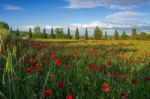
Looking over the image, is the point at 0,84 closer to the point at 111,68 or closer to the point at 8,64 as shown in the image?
the point at 8,64

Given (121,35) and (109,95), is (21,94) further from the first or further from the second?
(121,35)

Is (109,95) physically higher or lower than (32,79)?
lower

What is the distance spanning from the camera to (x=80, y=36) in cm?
10169

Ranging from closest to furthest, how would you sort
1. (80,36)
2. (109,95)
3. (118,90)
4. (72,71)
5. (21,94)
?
(21,94) < (109,95) < (118,90) < (72,71) < (80,36)

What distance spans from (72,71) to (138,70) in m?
2.12

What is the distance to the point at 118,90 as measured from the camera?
462 cm

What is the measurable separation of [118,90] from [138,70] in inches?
98.7

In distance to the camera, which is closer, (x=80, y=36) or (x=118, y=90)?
(x=118, y=90)

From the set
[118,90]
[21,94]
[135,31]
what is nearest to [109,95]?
[118,90]

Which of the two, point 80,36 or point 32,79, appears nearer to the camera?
point 32,79

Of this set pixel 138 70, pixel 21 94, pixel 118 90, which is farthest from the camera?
pixel 138 70

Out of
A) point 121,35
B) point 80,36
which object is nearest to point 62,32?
point 80,36

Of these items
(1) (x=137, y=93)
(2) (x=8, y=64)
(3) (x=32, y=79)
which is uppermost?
(2) (x=8, y=64)

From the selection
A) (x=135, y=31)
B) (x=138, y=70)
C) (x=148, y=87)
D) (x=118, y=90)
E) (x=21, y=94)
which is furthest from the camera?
(x=135, y=31)
